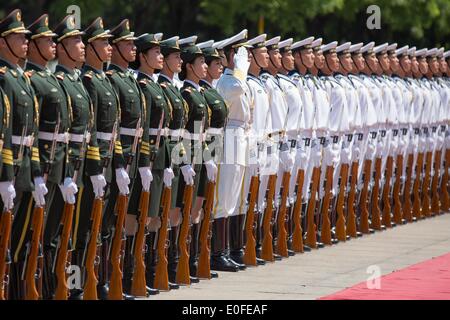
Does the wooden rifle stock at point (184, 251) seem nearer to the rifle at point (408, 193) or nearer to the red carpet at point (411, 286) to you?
the red carpet at point (411, 286)

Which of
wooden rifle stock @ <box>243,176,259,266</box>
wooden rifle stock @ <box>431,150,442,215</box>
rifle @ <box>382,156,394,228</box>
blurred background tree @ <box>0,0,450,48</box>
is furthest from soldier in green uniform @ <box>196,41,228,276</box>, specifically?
blurred background tree @ <box>0,0,450,48</box>

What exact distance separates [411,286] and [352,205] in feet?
14.6

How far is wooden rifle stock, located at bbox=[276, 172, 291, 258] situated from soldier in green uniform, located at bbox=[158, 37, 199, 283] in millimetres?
2189

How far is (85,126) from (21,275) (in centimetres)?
115

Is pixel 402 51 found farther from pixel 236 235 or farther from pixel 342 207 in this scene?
pixel 236 235

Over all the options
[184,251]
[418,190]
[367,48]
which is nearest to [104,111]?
[184,251]

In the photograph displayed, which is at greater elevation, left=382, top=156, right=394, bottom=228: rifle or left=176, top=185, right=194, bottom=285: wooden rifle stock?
left=176, top=185, right=194, bottom=285: wooden rifle stock

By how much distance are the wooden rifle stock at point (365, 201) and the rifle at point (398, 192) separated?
3.95 ft

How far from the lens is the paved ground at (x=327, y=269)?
11.6 meters

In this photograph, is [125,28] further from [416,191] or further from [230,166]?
[416,191]

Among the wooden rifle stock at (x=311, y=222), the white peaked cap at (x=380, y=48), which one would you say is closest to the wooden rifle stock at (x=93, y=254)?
the wooden rifle stock at (x=311, y=222)

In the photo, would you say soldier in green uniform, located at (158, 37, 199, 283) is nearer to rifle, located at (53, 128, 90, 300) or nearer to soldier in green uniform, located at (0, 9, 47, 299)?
rifle, located at (53, 128, 90, 300)

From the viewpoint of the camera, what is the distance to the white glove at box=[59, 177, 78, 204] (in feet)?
33.1

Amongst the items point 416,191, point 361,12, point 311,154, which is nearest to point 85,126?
point 311,154
